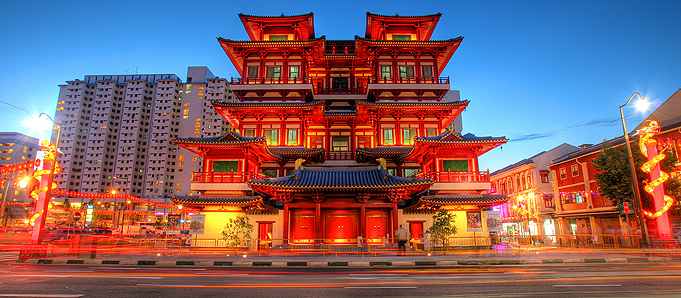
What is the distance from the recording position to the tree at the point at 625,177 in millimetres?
25641

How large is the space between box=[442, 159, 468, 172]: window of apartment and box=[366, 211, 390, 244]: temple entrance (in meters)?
6.82

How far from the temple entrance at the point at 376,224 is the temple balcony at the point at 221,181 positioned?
10.1 metres

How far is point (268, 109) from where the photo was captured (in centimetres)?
3312

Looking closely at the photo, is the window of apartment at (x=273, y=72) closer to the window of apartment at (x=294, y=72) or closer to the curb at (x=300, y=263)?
the window of apartment at (x=294, y=72)

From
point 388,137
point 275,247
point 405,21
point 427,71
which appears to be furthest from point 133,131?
point 275,247

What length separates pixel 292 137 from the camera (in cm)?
3419

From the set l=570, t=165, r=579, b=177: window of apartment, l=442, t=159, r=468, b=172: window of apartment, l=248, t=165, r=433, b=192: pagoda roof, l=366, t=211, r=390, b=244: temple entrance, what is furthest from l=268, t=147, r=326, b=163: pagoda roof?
l=570, t=165, r=579, b=177: window of apartment

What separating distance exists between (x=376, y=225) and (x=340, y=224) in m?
2.97

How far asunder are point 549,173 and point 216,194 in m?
41.9

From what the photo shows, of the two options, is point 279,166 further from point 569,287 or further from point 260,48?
point 569,287

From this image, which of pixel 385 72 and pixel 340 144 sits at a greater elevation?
pixel 385 72

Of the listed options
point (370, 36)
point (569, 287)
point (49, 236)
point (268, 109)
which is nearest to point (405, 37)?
point (370, 36)

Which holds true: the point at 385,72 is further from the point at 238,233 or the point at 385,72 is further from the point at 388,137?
the point at 238,233

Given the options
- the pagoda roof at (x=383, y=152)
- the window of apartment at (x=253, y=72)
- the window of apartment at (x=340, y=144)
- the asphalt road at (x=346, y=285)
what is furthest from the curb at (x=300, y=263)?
the window of apartment at (x=253, y=72)
